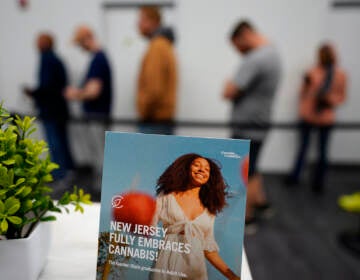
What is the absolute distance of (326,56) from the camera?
3084 mm

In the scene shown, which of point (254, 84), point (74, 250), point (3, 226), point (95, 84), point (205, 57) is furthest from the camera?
point (205, 57)

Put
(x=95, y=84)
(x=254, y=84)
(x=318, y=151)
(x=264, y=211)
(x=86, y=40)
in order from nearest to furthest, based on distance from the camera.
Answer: (x=254, y=84), (x=264, y=211), (x=95, y=84), (x=86, y=40), (x=318, y=151)

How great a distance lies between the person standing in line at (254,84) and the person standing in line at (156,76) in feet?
1.79

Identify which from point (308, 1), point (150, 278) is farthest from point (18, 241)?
point (308, 1)

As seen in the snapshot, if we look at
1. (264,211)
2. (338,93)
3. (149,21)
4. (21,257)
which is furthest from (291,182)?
(21,257)

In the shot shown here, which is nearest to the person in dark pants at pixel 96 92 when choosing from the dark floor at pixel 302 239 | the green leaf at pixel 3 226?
the dark floor at pixel 302 239

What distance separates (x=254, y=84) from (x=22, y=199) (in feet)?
6.18

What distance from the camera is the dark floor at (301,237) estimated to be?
1.92 metres

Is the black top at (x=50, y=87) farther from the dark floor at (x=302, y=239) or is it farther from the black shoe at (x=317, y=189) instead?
the black shoe at (x=317, y=189)

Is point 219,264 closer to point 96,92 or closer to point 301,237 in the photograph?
point 301,237

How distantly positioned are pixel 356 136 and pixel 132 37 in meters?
2.71

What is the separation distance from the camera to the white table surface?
638mm

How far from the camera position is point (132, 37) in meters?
3.49

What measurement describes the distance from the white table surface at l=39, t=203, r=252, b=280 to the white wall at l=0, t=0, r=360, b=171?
112 inches
